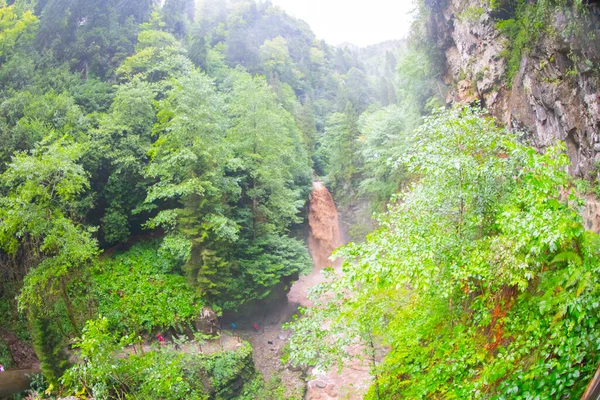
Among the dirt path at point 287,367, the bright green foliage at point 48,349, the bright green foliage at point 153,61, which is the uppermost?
the bright green foliage at point 153,61

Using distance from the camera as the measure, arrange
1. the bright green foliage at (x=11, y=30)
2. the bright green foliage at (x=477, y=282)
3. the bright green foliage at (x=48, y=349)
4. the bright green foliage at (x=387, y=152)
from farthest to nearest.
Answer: the bright green foliage at (x=387, y=152), the bright green foliage at (x=11, y=30), the bright green foliage at (x=48, y=349), the bright green foliage at (x=477, y=282)

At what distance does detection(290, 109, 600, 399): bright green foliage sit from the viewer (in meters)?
4.36

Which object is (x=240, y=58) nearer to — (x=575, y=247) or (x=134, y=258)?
(x=134, y=258)

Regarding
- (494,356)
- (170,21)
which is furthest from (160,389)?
(170,21)

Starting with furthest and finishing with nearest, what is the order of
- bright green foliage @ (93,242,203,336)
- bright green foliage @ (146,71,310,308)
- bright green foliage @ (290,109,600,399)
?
bright green foliage @ (146,71,310,308) → bright green foliage @ (93,242,203,336) → bright green foliage @ (290,109,600,399)

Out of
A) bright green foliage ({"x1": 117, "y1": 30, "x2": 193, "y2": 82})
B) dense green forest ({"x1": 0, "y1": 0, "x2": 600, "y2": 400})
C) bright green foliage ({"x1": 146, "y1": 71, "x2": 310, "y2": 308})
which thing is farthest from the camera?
bright green foliage ({"x1": 117, "y1": 30, "x2": 193, "y2": 82})

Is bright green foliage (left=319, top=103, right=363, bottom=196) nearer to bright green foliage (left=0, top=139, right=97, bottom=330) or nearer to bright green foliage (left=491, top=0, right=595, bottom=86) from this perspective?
bright green foliage (left=491, top=0, right=595, bottom=86)

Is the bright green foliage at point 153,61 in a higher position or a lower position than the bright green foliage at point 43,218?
higher

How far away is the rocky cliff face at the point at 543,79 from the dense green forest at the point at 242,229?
1.29 ft

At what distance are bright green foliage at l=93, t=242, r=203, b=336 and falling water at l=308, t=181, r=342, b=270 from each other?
13105 mm

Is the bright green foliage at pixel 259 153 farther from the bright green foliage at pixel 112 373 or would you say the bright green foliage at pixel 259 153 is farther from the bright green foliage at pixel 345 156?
the bright green foliage at pixel 112 373

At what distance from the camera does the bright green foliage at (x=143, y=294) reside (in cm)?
1454

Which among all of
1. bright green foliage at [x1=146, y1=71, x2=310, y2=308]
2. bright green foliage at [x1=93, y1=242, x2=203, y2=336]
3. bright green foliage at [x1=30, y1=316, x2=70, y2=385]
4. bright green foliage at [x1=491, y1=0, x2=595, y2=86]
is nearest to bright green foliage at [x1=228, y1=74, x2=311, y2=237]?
bright green foliage at [x1=146, y1=71, x2=310, y2=308]

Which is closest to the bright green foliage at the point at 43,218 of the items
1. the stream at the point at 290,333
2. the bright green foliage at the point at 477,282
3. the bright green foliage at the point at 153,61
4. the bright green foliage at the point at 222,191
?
the bright green foliage at the point at 222,191
